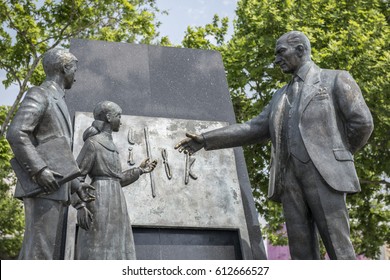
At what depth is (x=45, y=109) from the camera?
6328mm

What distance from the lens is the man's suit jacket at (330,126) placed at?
22.6ft

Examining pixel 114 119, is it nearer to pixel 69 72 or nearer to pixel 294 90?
pixel 69 72

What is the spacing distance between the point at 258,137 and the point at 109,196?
6.06 feet

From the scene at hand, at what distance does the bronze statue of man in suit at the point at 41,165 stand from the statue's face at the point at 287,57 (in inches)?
93.7

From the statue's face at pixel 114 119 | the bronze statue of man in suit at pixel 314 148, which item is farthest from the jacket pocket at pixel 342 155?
the statue's face at pixel 114 119

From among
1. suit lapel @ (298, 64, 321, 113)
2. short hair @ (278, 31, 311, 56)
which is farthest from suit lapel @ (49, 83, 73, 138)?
short hair @ (278, 31, 311, 56)

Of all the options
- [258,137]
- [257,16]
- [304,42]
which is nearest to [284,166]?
[258,137]

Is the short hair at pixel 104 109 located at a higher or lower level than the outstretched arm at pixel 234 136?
higher

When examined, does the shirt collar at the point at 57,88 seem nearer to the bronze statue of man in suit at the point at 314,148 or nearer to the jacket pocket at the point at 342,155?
the bronze statue of man in suit at the point at 314,148

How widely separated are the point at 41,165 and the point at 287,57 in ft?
9.61

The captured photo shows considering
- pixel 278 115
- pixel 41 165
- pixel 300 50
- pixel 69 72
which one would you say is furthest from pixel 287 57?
pixel 41 165

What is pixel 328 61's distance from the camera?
17109 mm

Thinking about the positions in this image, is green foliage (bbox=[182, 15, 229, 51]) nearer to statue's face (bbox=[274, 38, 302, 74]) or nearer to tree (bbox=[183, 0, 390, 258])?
tree (bbox=[183, 0, 390, 258])
